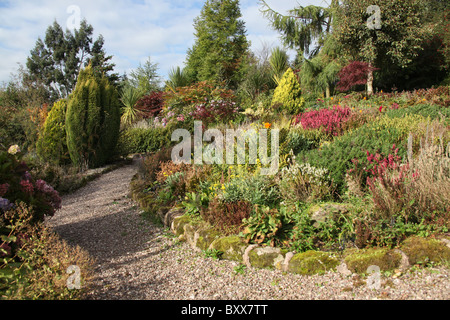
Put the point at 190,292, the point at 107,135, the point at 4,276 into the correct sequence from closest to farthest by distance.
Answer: the point at 4,276 → the point at 190,292 → the point at 107,135

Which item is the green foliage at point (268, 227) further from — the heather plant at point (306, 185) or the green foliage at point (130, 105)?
the green foliage at point (130, 105)

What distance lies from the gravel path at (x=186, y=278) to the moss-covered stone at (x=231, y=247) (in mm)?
72

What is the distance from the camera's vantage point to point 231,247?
121 inches

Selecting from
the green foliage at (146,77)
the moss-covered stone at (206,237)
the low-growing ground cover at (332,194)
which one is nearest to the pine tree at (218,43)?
the green foliage at (146,77)

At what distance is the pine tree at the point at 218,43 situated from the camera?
22031mm

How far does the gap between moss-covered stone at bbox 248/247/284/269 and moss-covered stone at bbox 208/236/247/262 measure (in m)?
0.13

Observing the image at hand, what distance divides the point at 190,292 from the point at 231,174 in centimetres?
216

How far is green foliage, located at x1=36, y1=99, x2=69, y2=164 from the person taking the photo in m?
7.67

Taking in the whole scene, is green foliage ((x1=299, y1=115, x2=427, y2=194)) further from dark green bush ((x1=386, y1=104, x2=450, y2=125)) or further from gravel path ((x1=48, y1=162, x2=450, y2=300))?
dark green bush ((x1=386, y1=104, x2=450, y2=125))

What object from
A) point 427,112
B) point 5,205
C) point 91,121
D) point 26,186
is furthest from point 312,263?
point 91,121

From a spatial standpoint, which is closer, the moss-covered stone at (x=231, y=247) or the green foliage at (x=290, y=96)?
the moss-covered stone at (x=231, y=247)
